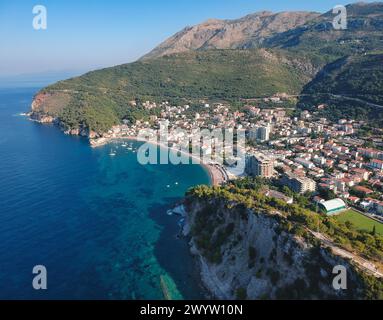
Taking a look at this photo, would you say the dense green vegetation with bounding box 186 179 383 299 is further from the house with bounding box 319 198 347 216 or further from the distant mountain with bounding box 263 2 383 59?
the distant mountain with bounding box 263 2 383 59

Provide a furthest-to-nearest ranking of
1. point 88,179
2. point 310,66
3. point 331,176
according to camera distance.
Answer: point 310,66
point 88,179
point 331,176

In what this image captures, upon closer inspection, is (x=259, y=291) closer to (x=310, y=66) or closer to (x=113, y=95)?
(x=113, y=95)

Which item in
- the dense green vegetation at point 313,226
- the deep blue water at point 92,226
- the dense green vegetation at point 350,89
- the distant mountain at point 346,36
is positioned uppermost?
the distant mountain at point 346,36

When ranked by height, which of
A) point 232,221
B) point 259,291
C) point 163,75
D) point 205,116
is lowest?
point 259,291

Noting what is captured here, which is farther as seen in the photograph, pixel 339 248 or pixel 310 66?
pixel 310 66

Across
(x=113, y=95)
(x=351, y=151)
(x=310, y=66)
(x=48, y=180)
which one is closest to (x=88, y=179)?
(x=48, y=180)

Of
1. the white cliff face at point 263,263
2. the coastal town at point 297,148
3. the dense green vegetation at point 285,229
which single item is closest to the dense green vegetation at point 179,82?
the coastal town at point 297,148

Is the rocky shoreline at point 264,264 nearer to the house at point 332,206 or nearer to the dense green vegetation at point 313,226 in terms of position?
the dense green vegetation at point 313,226
